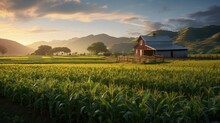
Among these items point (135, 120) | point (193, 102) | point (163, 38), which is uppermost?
point (163, 38)

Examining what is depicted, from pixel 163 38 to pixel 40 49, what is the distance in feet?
427

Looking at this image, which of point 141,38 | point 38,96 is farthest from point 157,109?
point 141,38

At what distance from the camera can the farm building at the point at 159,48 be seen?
72312 mm

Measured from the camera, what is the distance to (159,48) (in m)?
72.7

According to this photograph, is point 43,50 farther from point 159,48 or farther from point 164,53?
point 164,53

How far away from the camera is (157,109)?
337 inches

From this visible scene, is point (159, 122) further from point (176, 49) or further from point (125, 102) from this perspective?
point (176, 49)

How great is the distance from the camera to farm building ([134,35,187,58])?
72.3 meters

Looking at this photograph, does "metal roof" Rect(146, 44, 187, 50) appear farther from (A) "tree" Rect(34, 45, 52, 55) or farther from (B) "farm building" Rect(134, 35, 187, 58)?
(A) "tree" Rect(34, 45, 52, 55)

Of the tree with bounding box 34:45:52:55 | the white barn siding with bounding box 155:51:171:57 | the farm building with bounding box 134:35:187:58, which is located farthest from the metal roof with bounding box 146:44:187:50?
the tree with bounding box 34:45:52:55

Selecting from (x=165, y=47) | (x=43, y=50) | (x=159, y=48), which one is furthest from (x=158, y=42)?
(x=43, y=50)

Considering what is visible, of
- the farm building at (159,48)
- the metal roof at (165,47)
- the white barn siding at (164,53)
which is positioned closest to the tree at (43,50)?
the farm building at (159,48)

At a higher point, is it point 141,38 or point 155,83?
point 141,38

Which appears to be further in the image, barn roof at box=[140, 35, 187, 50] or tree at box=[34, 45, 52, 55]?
tree at box=[34, 45, 52, 55]
